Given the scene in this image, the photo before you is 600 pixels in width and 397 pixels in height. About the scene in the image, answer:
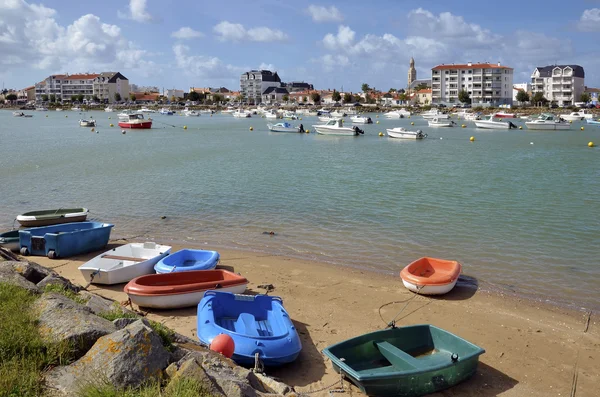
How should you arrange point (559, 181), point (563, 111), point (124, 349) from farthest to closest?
point (563, 111) < point (559, 181) < point (124, 349)

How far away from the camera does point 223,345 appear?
310 inches

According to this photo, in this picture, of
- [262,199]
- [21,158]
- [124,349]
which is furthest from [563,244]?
[21,158]

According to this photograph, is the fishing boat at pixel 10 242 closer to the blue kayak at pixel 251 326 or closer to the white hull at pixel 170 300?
the white hull at pixel 170 300

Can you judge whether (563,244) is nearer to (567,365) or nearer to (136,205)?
(567,365)

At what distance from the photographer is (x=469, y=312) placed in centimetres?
1097

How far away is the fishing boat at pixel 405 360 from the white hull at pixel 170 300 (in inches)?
136

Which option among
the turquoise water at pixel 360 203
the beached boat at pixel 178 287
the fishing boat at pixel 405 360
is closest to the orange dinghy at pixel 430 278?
the turquoise water at pixel 360 203

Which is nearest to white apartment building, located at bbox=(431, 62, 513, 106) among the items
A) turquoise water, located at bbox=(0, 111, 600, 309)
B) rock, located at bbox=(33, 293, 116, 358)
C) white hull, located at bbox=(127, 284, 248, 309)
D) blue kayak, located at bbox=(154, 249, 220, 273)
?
turquoise water, located at bbox=(0, 111, 600, 309)

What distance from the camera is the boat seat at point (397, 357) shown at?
8.02 metres

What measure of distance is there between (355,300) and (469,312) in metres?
2.34

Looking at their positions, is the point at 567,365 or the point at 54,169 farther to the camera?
the point at 54,169

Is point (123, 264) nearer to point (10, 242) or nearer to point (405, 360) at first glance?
point (10, 242)

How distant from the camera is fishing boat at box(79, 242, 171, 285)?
12.0m

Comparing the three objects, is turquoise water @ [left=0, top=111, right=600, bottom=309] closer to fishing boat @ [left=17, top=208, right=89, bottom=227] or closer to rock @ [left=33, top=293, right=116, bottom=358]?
fishing boat @ [left=17, top=208, right=89, bottom=227]
